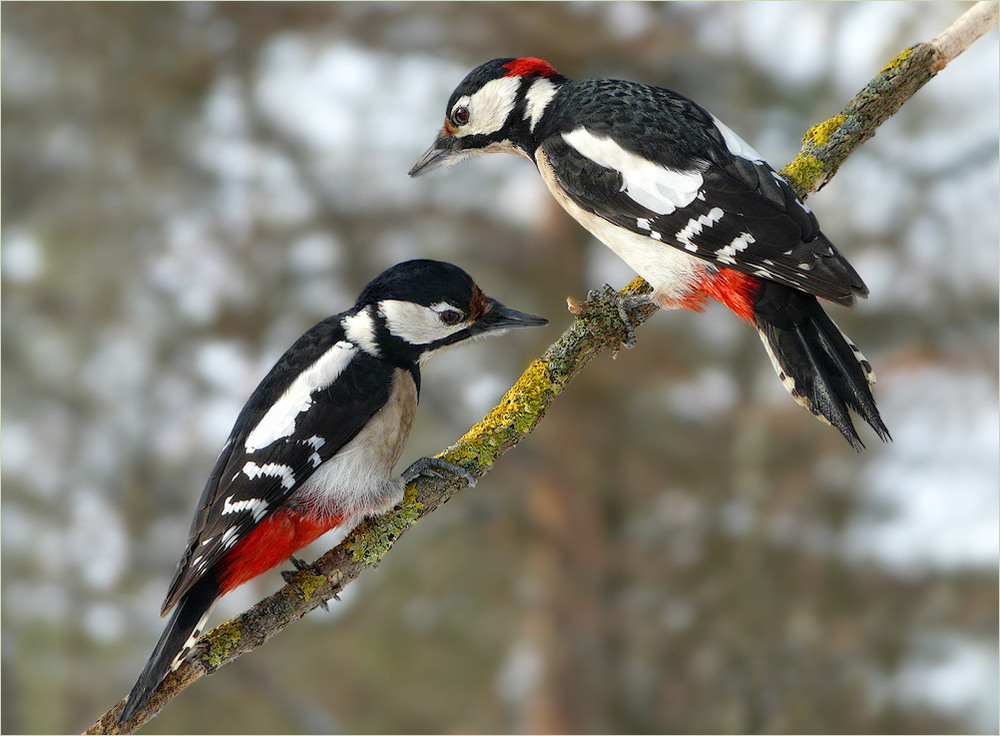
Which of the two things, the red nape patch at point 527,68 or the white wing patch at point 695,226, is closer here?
the white wing patch at point 695,226

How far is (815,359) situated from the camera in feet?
5.48

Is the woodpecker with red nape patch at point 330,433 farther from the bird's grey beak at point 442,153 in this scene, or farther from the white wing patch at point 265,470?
the bird's grey beak at point 442,153

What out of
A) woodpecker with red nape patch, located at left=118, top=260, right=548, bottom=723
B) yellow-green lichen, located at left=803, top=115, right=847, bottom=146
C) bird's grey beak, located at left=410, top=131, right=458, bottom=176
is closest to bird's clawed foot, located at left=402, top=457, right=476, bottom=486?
woodpecker with red nape patch, located at left=118, top=260, right=548, bottom=723

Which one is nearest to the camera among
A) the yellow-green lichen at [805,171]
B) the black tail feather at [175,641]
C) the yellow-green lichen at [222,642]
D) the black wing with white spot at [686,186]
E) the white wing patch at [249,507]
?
the black tail feather at [175,641]

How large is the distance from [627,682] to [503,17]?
3741mm

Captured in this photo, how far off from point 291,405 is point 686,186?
0.85m

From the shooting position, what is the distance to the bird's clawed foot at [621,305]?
72.3 inches

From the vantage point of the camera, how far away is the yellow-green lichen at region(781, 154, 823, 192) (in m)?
1.99

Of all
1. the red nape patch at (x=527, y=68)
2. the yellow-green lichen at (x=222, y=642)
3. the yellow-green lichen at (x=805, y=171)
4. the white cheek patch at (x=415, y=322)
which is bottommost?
the yellow-green lichen at (x=222, y=642)

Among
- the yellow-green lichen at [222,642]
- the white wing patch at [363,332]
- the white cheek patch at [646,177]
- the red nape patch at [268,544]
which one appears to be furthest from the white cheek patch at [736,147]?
the yellow-green lichen at [222,642]

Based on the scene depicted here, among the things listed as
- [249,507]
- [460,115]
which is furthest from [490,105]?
[249,507]

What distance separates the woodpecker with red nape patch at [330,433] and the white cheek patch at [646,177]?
1.18 ft

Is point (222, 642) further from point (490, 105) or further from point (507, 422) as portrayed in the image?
point (490, 105)

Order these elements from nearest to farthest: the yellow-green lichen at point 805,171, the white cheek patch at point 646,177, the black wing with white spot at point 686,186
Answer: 1. the black wing with white spot at point 686,186
2. the white cheek patch at point 646,177
3. the yellow-green lichen at point 805,171
